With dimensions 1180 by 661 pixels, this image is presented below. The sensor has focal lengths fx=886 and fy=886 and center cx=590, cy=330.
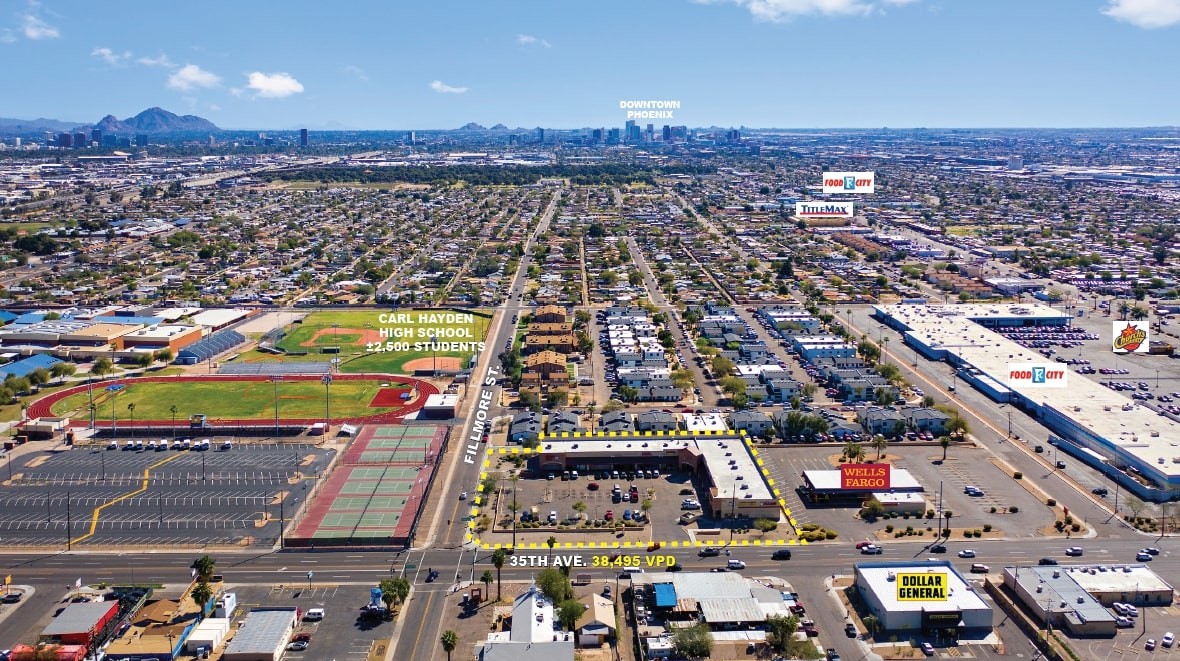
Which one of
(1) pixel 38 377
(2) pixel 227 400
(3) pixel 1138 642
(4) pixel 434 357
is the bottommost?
(3) pixel 1138 642

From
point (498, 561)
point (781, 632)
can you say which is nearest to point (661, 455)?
point (498, 561)

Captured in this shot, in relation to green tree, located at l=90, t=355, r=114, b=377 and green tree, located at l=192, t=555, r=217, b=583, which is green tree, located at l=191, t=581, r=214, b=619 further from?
green tree, located at l=90, t=355, r=114, b=377

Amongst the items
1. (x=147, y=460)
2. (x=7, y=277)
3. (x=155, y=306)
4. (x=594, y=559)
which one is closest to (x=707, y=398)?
(x=594, y=559)

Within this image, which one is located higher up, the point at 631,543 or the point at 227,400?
the point at 227,400

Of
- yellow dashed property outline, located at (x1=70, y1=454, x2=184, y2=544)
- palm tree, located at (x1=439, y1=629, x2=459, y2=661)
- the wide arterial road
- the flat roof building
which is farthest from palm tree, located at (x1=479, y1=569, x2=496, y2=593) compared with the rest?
the flat roof building

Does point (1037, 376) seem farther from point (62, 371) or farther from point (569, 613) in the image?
point (62, 371)

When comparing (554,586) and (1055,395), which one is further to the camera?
(1055,395)

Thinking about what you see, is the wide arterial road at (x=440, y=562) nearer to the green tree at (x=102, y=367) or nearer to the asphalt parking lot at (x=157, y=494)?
the asphalt parking lot at (x=157, y=494)

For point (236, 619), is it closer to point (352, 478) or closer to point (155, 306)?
point (352, 478)
